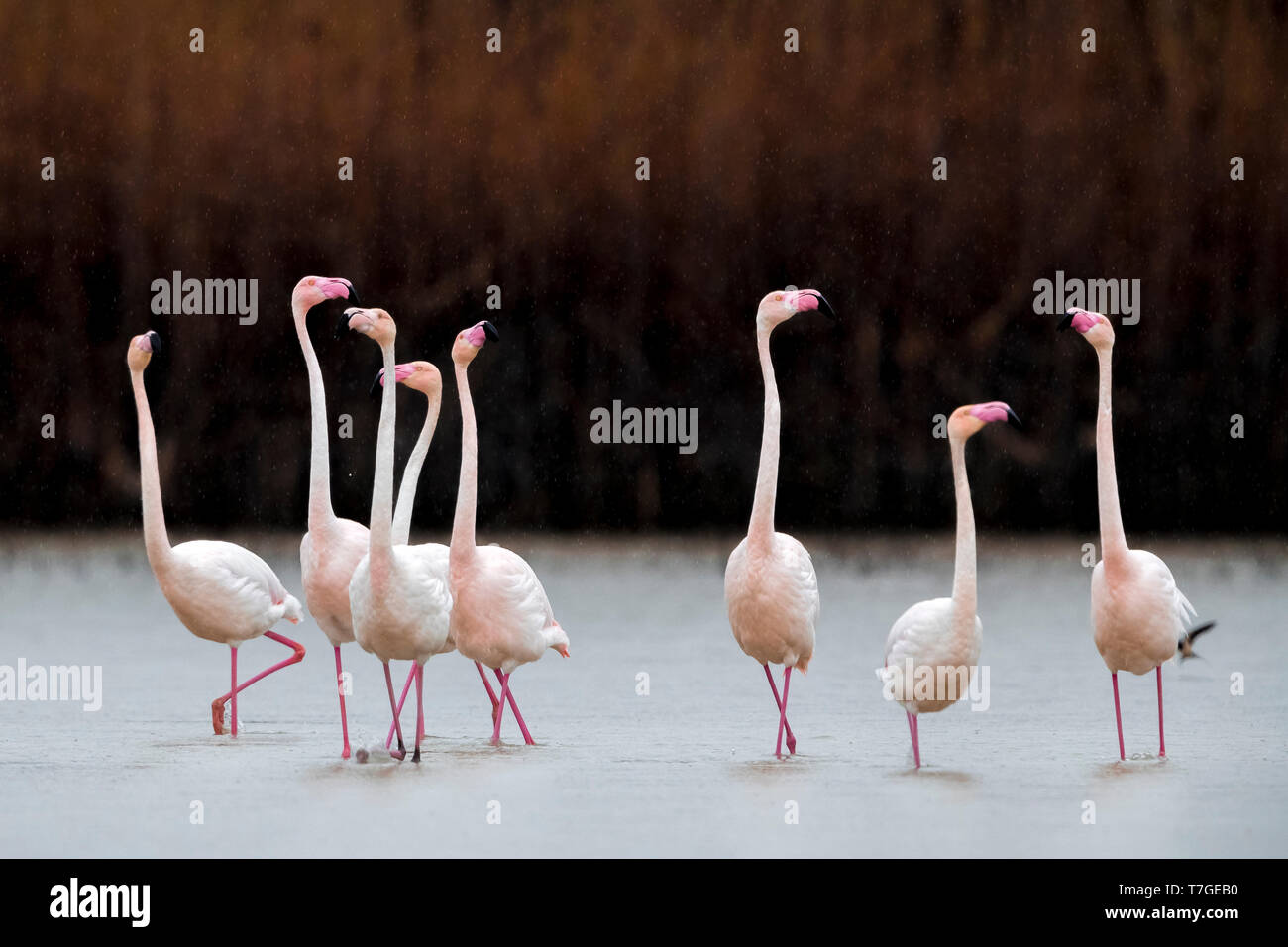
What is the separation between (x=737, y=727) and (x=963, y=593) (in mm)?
1856

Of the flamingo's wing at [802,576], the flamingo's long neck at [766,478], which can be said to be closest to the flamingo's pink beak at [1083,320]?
the flamingo's long neck at [766,478]

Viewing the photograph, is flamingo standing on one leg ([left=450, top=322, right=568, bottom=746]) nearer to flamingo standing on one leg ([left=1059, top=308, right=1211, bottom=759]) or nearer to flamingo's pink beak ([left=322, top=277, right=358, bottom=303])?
flamingo's pink beak ([left=322, top=277, right=358, bottom=303])

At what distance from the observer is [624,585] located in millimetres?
14820

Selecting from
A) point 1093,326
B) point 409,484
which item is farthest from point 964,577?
point 409,484

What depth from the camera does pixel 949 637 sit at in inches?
262

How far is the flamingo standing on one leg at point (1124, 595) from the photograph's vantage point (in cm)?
698

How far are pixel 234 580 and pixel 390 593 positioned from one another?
128cm

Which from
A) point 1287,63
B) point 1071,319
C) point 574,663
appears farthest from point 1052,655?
point 1287,63

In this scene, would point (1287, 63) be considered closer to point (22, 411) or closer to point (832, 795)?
point (22, 411)

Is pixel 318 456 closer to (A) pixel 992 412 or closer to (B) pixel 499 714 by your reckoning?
(B) pixel 499 714

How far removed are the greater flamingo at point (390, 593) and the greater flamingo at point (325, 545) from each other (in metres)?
0.39

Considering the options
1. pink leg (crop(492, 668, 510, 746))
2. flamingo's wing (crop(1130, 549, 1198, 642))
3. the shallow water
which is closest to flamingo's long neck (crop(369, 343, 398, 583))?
the shallow water

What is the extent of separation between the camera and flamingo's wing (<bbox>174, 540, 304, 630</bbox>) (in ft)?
25.7

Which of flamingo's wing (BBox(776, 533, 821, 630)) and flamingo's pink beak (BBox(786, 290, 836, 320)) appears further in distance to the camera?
flamingo's wing (BBox(776, 533, 821, 630))
